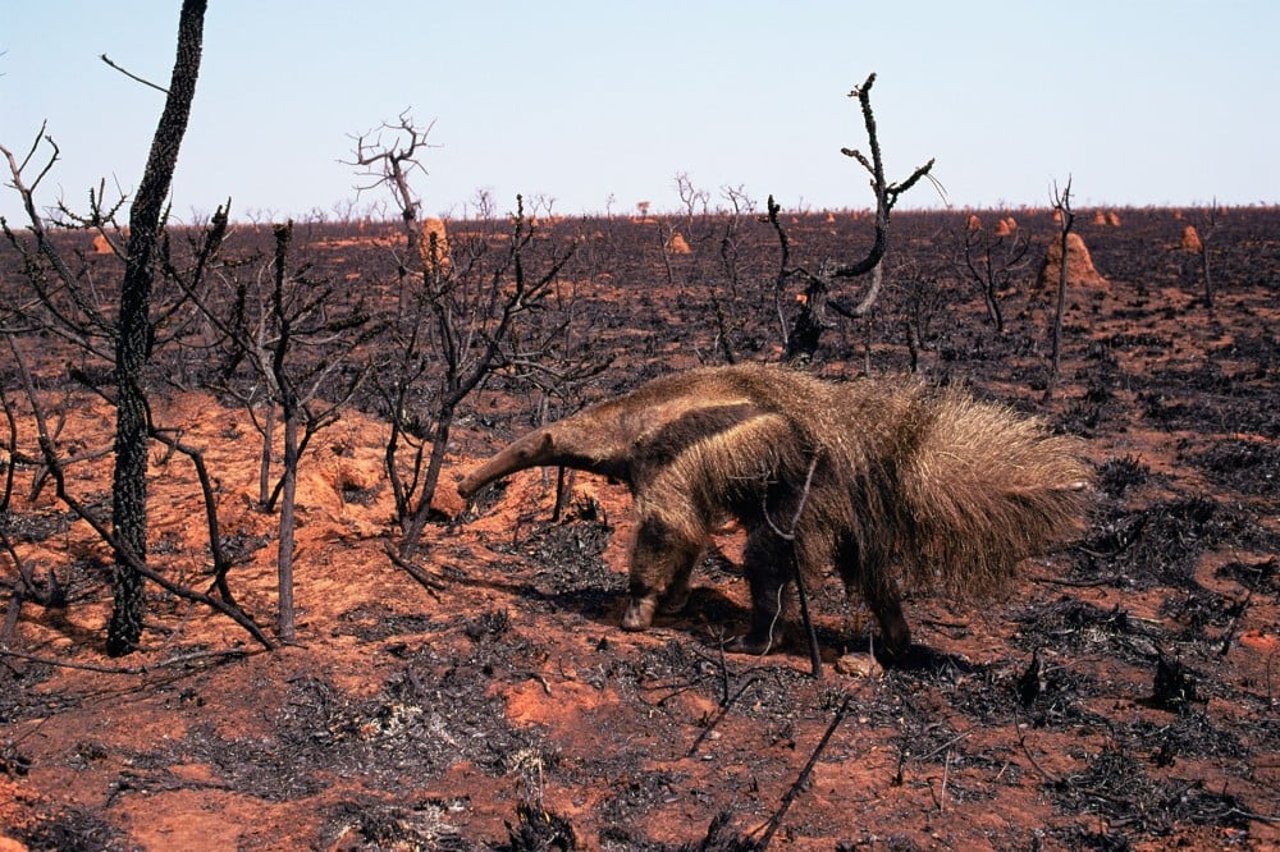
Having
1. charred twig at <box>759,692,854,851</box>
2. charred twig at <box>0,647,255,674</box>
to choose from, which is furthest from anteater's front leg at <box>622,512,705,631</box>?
charred twig at <box>0,647,255,674</box>

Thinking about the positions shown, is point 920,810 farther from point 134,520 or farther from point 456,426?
point 456,426

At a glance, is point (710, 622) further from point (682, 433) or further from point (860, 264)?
point (860, 264)

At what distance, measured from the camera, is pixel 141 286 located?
16.7 ft

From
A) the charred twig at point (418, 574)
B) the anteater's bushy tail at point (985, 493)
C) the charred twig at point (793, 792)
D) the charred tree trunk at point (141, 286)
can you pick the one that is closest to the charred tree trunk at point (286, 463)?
the charred tree trunk at point (141, 286)

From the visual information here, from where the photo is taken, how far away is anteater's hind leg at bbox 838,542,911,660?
225 inches

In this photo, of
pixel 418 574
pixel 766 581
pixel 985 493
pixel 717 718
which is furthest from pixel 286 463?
pixel 985 493

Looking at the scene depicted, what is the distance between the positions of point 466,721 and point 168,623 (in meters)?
2.37

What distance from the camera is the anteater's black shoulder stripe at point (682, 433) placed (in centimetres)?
565

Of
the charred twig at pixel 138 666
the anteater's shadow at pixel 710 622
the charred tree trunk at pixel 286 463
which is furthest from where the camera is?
the anteater's shadow at pixel 710 622

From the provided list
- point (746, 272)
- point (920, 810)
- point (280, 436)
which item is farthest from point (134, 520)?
point (746, 272)

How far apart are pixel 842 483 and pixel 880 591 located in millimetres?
762

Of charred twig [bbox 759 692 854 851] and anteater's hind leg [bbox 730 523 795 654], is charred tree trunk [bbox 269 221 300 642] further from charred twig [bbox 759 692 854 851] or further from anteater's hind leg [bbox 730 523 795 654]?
charred twig [bbox 759 692 854 851]

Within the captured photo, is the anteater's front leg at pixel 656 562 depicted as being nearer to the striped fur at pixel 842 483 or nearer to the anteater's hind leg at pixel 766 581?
the striped fur at pixel 842 483

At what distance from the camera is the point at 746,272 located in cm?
3606
